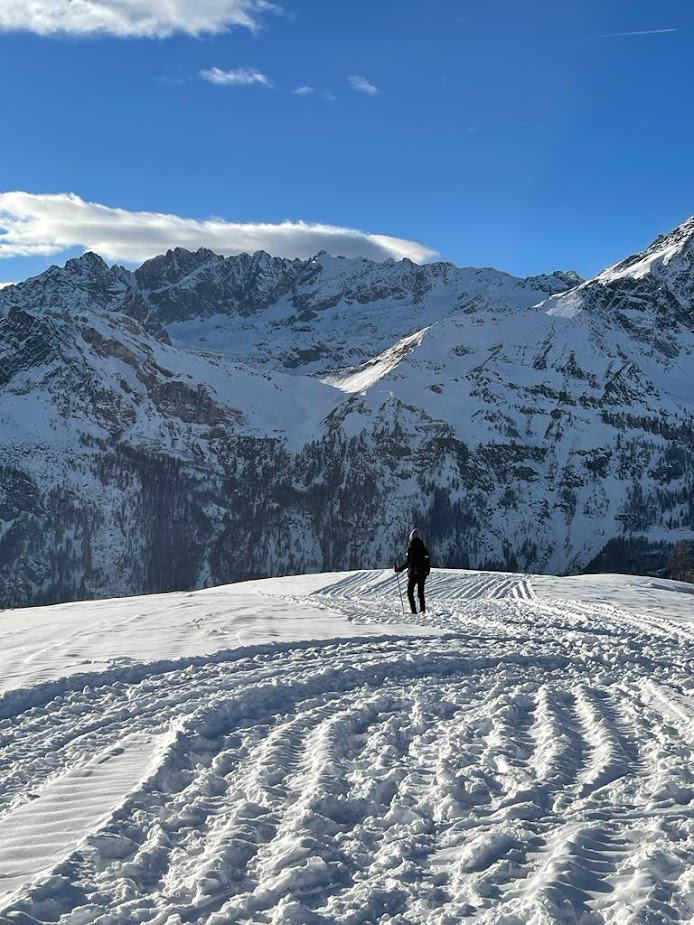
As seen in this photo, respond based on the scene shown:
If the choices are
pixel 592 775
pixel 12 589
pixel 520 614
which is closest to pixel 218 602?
pixel 520 614

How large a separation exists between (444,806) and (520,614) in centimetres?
1457

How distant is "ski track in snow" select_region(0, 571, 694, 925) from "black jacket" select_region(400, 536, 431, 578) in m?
8.83

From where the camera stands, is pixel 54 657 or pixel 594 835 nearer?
pixel 594 835

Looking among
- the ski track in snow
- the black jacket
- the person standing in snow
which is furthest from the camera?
the black jacket

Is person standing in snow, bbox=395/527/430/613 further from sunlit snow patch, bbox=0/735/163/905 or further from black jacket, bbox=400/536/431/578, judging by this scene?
sunlit snow patch, bbox=0/735/163/905

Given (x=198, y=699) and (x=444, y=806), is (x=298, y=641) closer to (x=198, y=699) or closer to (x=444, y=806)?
(x=198, y=699)

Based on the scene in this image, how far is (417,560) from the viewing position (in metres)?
22.1

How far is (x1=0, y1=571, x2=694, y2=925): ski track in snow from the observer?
17.4 feet

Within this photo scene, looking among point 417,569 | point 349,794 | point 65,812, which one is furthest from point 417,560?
point 65,812

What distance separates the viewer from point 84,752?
8523mm

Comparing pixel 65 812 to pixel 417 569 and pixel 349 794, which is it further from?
pixel 417 569

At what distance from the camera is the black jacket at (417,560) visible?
2197 centimetres

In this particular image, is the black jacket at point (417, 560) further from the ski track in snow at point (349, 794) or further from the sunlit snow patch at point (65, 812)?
the sunlit snow patch at point (65, 812)

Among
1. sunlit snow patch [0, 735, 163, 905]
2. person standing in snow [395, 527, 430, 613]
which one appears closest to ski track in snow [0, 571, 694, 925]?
sunlit snow patch [0, 735, 163, 905]
